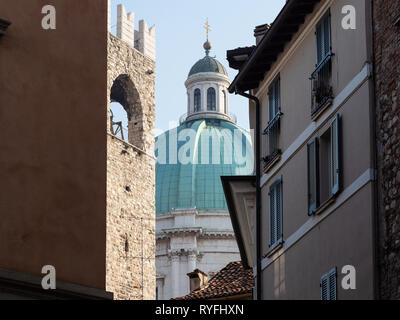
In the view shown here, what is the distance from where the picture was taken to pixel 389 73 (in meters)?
18.5

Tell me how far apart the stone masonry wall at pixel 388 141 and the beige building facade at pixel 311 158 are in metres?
0.24

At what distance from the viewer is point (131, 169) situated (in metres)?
56.9

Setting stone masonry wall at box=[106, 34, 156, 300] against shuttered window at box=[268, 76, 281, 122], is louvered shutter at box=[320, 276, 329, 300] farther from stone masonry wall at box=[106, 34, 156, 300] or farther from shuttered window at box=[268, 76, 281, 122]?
stone masonry wall at box=[106, 34, 156, 300]

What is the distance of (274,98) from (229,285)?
784cm

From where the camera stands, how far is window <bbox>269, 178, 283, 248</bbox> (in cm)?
2345

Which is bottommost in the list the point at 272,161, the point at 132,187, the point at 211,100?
the point at 272,161

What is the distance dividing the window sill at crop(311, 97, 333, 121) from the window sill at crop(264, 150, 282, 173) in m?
2.13

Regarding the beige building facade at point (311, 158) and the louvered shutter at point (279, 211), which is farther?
the louvered shutter at point (279, 211)

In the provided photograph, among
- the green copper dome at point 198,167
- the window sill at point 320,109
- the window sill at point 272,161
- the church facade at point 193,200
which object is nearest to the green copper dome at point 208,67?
the church facade at point 193,200

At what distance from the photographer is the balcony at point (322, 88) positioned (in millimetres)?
20891

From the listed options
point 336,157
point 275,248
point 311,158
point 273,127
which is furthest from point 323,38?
point 275,248

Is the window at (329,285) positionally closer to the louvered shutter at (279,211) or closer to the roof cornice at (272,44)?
the louvered shutter at (279,211)

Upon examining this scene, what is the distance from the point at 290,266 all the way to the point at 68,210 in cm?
503
